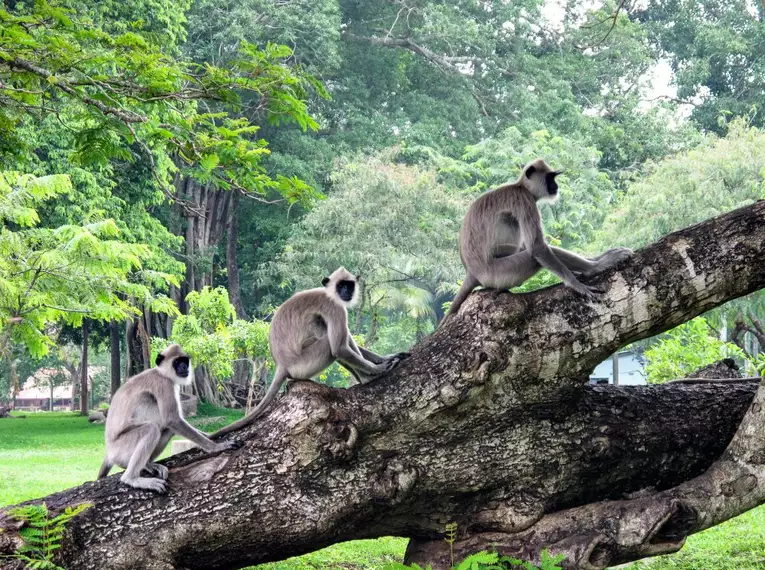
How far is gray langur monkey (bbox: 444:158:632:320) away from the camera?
5.62 m

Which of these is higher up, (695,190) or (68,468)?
(695,190)

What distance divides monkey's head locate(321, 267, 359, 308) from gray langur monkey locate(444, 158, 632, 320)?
0.71 m

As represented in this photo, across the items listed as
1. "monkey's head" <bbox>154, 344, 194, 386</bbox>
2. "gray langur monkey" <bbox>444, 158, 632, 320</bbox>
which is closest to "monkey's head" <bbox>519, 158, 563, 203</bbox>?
"gray langur monkey" <bbox>444, 158, 632, 320</bbox>

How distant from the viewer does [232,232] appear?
3341cm

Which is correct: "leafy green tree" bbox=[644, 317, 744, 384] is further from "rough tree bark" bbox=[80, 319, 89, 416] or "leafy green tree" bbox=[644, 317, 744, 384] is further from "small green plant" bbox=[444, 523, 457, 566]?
"rough tree bark" bbox=[80, 319, 89, 416]

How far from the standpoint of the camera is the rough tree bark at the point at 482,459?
17.0ft

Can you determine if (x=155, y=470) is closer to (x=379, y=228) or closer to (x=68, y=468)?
(x=68, y=468)

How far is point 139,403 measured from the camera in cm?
584

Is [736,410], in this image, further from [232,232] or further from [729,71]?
[729,71]

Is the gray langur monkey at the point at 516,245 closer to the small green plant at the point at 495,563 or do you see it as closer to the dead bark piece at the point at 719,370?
the small green plant at the point at 495,563

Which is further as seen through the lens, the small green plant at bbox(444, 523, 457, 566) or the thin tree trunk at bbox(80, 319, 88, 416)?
the thin tree trunk at bbox(80, 319, 88, 416)

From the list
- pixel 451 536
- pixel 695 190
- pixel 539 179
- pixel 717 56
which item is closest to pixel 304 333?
pixel 451 536

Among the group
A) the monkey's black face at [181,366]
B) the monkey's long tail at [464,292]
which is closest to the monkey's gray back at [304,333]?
the monkey's black face at [181,366]

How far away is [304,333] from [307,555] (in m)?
3.02
